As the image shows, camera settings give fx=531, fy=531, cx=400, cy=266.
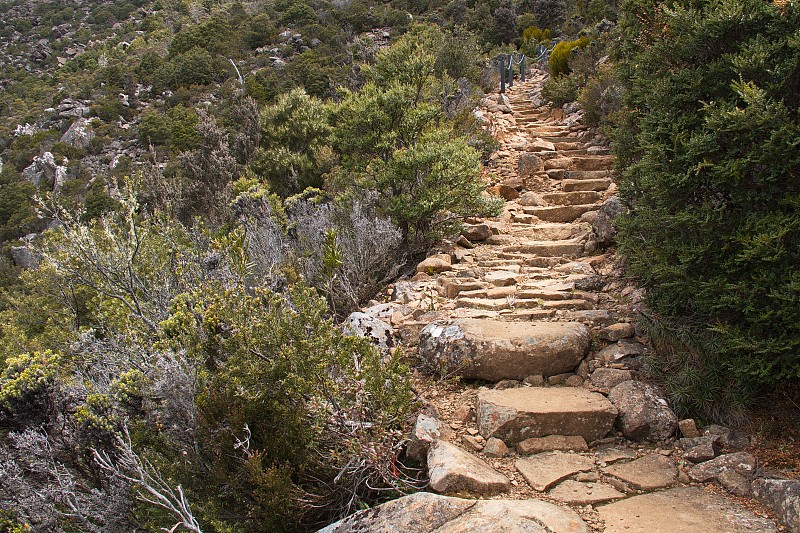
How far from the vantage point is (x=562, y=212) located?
7.25 m

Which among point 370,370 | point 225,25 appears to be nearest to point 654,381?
point 370,370

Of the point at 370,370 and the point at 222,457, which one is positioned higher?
the point at 370,370

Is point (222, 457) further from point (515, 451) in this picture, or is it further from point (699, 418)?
point (699, 418)

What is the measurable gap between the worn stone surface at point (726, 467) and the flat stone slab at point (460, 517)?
821 millimetres

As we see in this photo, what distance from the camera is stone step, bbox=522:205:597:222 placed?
7.16 m

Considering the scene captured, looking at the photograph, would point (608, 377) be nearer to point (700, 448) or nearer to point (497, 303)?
point (700, 448)

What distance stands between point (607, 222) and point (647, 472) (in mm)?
3384

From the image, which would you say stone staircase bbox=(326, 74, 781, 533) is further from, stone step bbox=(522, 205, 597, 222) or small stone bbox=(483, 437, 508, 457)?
stone step bbox=(522, 205, 597, 222)

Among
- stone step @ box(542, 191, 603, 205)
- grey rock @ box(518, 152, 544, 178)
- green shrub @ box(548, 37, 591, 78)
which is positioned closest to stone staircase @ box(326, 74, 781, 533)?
stone step @ box(542, 191, 603, 205)

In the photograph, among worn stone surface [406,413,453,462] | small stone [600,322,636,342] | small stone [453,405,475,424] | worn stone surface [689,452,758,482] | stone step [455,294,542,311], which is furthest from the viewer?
stone step [455,294,542,311]

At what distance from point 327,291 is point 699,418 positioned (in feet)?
10.8

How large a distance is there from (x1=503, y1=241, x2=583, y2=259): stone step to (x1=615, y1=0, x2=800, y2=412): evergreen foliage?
2.31m

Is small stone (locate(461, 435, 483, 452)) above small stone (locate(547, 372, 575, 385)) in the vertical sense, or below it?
above

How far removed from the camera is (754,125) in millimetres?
2781
